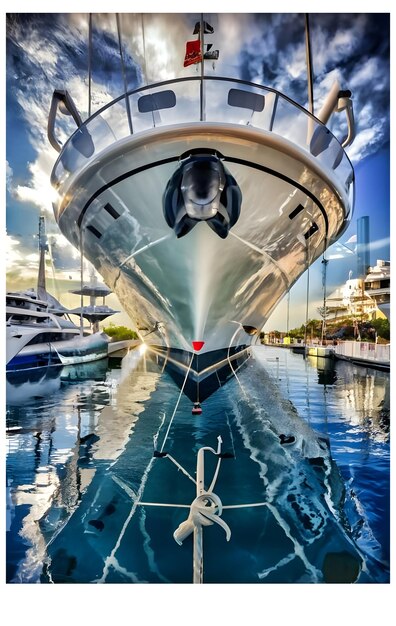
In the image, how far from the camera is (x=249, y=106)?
2016 mm

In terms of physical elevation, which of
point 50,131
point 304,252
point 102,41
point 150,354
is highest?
point 102,41

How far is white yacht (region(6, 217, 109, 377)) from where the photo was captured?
727cm

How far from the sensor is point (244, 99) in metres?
2.01

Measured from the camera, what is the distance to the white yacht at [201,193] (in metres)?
1.94

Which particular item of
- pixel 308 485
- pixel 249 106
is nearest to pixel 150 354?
pixel 308 485

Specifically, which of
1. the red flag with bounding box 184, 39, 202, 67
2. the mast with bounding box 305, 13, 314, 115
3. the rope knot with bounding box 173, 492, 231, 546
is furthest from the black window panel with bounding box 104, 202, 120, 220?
the rope knot with bounding box 173, 492, 231, 546

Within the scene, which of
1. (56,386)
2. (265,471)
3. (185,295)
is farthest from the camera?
(56,386)

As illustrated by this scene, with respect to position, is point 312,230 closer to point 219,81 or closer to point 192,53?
point 219,81

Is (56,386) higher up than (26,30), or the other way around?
(26,30)

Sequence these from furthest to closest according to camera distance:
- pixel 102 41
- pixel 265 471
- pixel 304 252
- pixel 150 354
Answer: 1. pixel 150 354
2. pixel 304 252
3. pixel 265 471
4. pixel 102 41

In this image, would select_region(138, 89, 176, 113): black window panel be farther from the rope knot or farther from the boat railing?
the rope knot

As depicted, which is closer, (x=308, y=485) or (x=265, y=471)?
(x=308, y=485)

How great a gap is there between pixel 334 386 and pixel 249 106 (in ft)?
16.2
